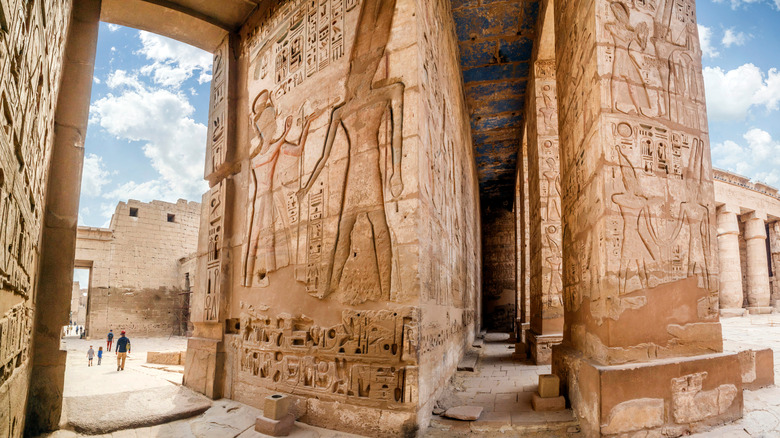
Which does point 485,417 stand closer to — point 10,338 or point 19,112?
point 10,338

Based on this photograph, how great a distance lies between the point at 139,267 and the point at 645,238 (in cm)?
1593

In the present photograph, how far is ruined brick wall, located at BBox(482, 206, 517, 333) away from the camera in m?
16.2

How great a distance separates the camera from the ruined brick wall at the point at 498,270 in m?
16.2

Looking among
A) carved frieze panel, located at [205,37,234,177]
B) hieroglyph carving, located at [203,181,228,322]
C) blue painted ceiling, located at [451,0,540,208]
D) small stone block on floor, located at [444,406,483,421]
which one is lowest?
small stone block on floor, located at [444,406,483,421]

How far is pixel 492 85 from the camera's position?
8.76 metres

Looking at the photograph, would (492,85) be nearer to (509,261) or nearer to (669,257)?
(669,257)

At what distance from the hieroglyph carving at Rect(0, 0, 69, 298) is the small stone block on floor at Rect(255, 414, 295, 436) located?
1841 mm

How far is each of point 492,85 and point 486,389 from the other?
623 cm

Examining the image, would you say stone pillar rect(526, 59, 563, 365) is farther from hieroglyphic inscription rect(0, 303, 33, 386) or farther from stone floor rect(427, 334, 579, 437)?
hieroglyphic inscription rect(0, 303, 33, 386)

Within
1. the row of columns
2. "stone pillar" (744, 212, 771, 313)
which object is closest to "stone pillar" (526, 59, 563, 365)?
the row of columns

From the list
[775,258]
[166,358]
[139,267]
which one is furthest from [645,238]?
[775,258]

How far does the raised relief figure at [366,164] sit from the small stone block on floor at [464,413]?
114 centimetres

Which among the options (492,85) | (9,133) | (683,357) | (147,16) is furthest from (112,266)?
(683,357)

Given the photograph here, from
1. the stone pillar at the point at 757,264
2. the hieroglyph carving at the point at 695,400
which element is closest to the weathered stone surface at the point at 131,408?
the hieroglyph carving at the point at 695,400
